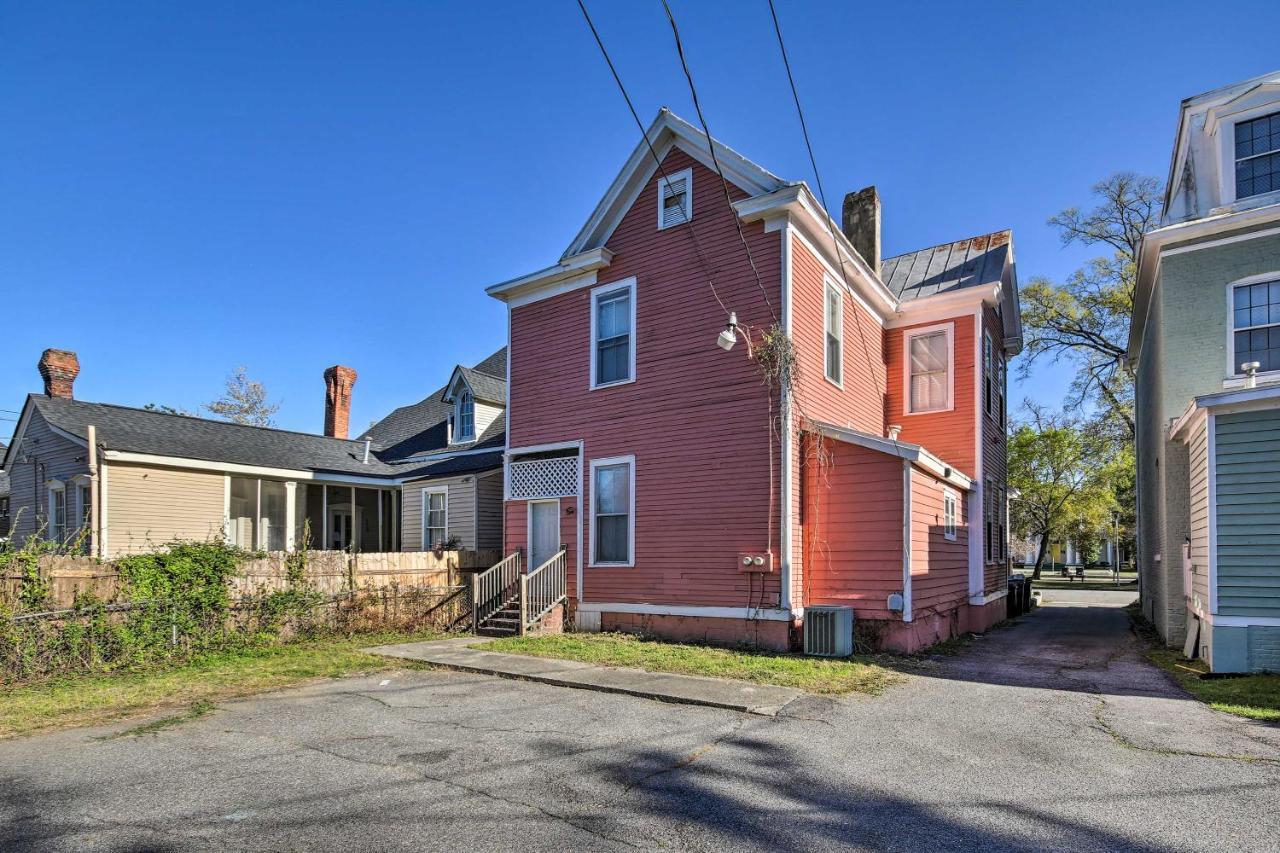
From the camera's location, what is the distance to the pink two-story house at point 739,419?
11.1 metres

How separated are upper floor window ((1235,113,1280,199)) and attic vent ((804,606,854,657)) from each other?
904 centimetres

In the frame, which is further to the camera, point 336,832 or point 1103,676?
point 1103,676

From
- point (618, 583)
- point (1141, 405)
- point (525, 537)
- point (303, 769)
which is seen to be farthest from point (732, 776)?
point (1141, 405)

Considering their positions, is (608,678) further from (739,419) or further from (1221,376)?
(1221,376)

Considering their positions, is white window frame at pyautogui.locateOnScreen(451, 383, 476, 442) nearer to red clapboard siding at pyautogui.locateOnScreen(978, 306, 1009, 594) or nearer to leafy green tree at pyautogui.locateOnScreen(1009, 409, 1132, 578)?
red clapboard siding at pyautogui.locateOnScreen(978, 306, 1009, 594)

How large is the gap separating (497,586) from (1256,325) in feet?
42.4

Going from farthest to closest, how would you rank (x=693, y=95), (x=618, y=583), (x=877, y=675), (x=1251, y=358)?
(x=618, y=583)
(x=1251, y=358)
(x=877, y=675)
(x=693, y=95)

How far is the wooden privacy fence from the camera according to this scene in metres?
9.23

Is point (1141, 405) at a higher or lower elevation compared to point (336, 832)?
higher

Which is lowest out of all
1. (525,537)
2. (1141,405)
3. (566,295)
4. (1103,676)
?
(1103,676)

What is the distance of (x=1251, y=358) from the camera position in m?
11.2

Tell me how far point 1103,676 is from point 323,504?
18720 millimetres

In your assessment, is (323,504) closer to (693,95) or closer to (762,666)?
(762,666)

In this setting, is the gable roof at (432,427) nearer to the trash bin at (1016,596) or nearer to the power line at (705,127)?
the power line at (705,127)
